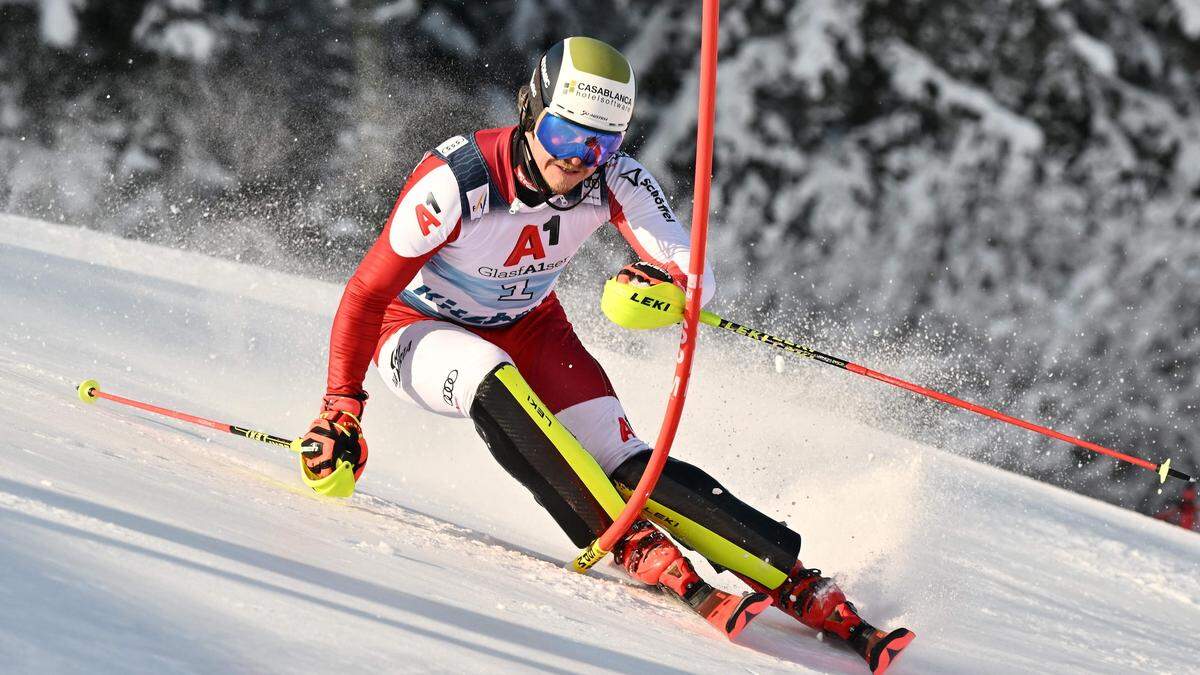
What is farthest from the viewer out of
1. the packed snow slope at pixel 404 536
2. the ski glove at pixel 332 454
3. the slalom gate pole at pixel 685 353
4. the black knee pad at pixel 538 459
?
the black knee pad at pixel 538 459

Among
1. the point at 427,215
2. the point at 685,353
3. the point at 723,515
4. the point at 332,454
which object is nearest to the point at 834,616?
the point at 723,515

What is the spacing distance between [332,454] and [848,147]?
1124 centimetres

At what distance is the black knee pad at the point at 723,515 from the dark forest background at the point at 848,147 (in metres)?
9.98

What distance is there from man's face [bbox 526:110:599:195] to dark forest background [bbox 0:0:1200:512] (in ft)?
32.1

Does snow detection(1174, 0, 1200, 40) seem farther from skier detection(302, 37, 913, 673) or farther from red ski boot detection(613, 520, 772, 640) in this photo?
red ski boot detection(613, 520, 772, 640)

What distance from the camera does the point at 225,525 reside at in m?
2.08

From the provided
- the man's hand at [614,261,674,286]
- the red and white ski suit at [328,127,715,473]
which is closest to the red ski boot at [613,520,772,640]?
the red and white ski suit at [328,127,715,473]

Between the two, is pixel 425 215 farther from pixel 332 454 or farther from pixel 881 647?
pixel 881 647

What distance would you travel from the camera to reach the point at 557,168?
9.58ft

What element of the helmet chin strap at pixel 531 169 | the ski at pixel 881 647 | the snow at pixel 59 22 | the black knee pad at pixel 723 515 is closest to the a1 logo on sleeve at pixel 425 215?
the helmet chin strap at pixel 531 169

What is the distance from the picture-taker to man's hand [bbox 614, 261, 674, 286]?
2.96 meters

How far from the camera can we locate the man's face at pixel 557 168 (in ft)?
9.53

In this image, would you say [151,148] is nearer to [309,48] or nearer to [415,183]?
[309,48]

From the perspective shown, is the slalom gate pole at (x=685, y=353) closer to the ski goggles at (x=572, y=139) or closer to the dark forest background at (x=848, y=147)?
the ski goggles at (x=572, y=139)
